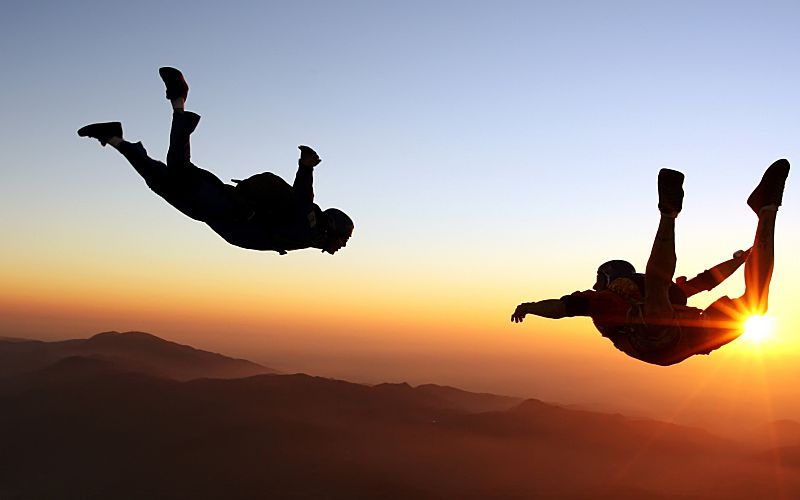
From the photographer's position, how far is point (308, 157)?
6.70 meters

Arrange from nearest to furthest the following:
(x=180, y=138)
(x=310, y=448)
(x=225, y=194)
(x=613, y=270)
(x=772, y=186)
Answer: (x=772, y=186), (x=180, y=138), (x=225, y=194), (x=613, y=270), (x=310, y=448)

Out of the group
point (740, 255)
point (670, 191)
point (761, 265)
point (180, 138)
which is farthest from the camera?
point (740, 255)

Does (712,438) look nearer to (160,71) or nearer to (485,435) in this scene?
(485,435)

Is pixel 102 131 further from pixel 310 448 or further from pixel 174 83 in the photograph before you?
pixel 310 448

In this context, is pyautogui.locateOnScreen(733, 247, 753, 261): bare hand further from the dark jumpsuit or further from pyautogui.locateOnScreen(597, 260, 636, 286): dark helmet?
the dark jumpsuit

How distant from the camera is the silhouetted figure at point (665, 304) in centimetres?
701

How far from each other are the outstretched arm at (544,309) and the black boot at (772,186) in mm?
2500

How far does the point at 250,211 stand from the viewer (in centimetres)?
739

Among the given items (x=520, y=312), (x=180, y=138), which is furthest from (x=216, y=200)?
(x=520, y=312)

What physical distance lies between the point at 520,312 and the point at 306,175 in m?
2.82

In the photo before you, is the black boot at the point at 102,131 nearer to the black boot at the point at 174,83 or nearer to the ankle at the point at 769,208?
the black boot at the point at 174,83

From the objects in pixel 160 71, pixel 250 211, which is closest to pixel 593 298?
pixel 250 211

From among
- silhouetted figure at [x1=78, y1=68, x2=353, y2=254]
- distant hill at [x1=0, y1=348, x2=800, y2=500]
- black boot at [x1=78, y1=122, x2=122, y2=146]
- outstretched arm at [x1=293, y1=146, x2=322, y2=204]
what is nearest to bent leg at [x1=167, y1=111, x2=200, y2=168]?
silhouetted figure at [x1=78, y1=68, x2=353, y2=254]

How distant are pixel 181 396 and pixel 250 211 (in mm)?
88782
